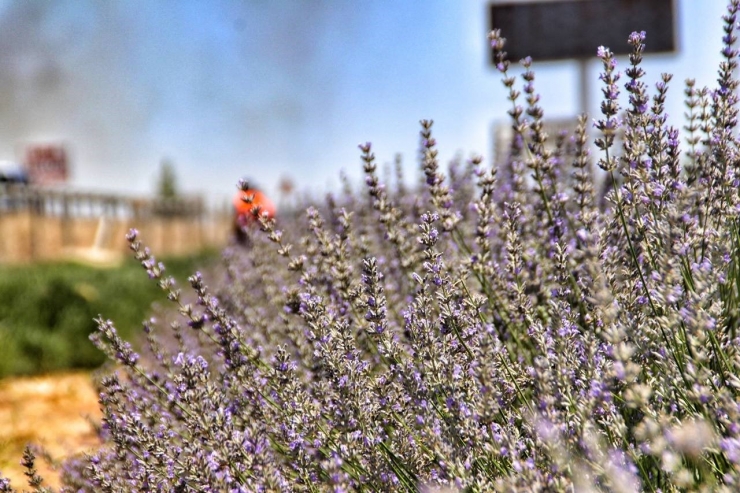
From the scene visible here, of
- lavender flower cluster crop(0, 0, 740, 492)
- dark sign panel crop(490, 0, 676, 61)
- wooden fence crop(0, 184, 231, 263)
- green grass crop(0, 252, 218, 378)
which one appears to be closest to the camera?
lavender flower cluster crop(0, 0, 740, 492)

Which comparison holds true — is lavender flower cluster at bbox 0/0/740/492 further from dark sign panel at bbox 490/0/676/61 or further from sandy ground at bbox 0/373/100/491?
dark sign panel at bbox 490/0/676/61

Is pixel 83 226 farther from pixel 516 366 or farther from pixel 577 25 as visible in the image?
pixel 516 366

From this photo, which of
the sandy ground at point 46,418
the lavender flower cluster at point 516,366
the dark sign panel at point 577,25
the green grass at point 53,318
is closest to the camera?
the lavender flower cluster at point 516,366

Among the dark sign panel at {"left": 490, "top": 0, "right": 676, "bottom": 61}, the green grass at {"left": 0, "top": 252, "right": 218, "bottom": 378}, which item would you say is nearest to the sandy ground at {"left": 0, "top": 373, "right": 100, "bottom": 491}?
the green grass at {"left": 0, "top": 252, "right": 218, "bottom": 378}

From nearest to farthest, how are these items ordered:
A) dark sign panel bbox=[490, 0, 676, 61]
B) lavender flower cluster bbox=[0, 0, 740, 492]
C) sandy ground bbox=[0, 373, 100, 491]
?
1. lavender flower cluster bbox=[0, 0, 740, 492]
2. sandy ground bbox=[0, 373, 100, 491]
3. dark sign panel bbox=[490, 0, 676, 61]

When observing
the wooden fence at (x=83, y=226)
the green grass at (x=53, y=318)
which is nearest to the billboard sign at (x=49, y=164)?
the wooden fence at (x=83, y=226)

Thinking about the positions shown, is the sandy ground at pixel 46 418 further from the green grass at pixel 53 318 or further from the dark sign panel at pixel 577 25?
the dark sign panel at pixel 577 25

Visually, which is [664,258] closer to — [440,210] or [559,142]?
[440,210]
